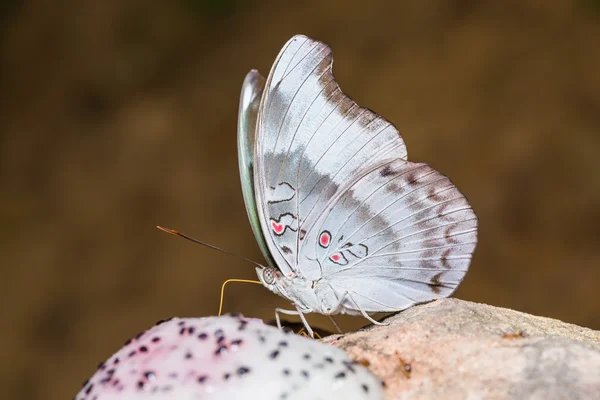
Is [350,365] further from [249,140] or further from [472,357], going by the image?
[249,140]

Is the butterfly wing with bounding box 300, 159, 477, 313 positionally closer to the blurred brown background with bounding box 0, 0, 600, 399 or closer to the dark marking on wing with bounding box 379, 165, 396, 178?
the dark marking on wing with bounding box 379, 165, 396, 178

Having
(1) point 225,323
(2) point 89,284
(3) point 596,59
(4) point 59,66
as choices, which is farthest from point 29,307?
(3) point 596,59

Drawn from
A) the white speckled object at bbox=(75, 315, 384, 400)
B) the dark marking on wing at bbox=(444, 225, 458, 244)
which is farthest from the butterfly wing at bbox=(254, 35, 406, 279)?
the white speckled object at bbox=(75, 315, 384, 400)

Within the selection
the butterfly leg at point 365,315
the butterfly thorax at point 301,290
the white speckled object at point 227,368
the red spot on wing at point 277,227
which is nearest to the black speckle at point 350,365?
the white speckled object at point 227,368

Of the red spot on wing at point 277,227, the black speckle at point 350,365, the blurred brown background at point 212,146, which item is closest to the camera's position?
the black speckle at point 350,365

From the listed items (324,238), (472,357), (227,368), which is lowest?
(472,357)

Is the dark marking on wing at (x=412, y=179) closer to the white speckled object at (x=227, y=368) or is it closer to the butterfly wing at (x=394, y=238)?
the butterfly wing at (x=394, y=238)

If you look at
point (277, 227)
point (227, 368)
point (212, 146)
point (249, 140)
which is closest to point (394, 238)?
point (277, 227)

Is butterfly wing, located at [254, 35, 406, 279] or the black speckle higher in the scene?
butterfly wing, located at [254, 35, 406, 279]
